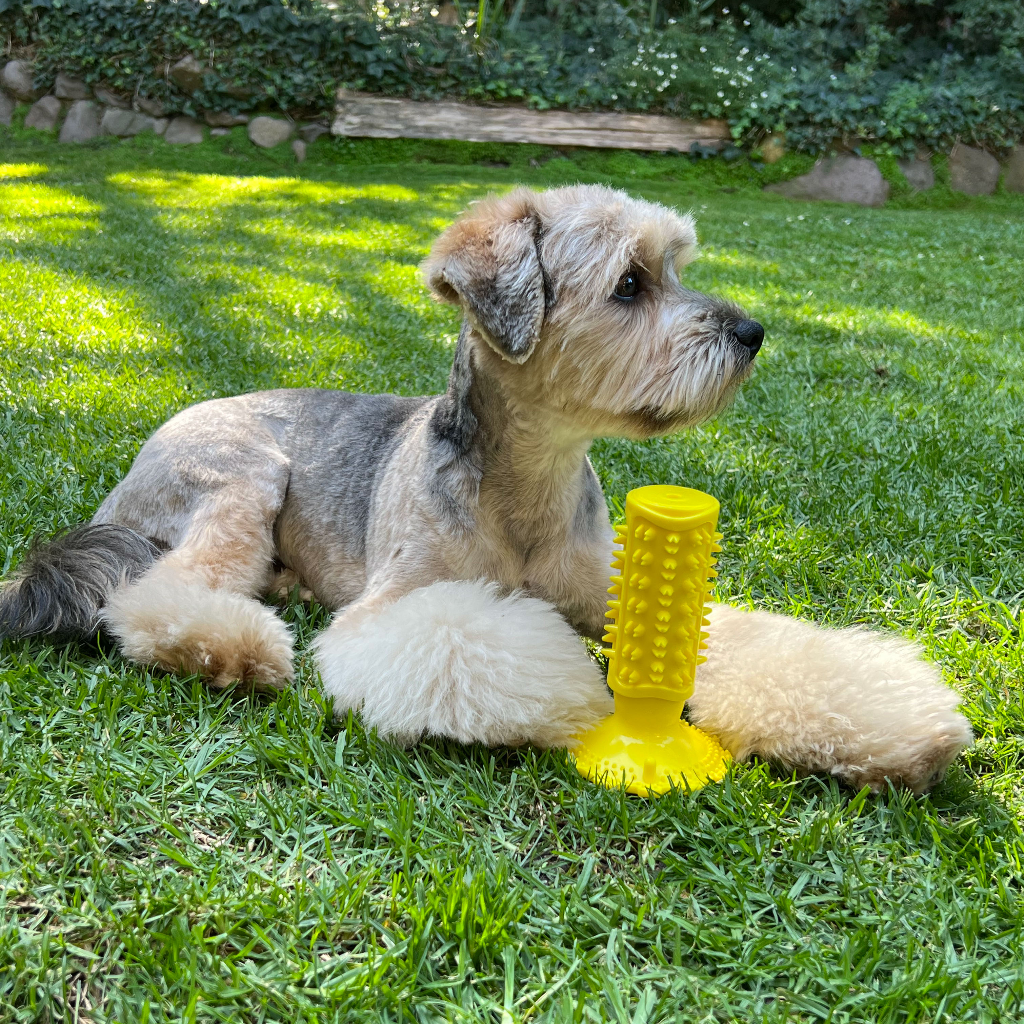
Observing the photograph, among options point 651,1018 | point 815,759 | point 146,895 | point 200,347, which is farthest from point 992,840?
point 200,347

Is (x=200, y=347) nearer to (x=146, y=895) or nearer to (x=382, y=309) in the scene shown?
(x=382, y=309)

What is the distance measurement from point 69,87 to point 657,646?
17.8 metres

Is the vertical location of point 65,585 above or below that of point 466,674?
below

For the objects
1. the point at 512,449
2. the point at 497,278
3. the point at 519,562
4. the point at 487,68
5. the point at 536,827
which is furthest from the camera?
the point at 487,68

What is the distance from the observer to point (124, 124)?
15633mm

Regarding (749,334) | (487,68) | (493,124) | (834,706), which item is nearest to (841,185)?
(493,124)

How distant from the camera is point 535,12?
18.8 meters

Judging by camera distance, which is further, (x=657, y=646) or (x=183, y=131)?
(x=183, y=131)

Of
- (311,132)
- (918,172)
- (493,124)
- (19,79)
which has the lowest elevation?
(311,132)

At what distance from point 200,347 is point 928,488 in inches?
192

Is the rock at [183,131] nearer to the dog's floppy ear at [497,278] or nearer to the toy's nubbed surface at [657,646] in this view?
the dog's floppy ear at [497,278]

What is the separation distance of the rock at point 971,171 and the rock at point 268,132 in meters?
12.3

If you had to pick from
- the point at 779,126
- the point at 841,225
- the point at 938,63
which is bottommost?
the point at 841,225

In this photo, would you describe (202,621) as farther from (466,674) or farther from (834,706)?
(834,706)
